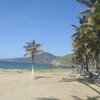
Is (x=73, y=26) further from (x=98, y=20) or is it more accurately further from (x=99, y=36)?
(x=98, y=20)

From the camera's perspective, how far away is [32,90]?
114 feet

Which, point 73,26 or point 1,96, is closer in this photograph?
point 1,96

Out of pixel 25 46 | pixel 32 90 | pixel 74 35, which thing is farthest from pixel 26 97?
pixel 74 35

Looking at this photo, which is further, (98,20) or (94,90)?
(94,90)

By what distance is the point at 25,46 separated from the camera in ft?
169

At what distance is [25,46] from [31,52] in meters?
1.45

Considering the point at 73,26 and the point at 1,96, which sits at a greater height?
the point at 73,26

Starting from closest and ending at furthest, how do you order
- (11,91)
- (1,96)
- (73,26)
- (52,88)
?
(1,96), (11,91), (52,88), (73,26)

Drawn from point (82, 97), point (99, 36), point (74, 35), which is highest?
point (74, 35)

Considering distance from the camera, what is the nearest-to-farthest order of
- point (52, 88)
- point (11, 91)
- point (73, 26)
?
1. point (11, 91)
2. point (52, 88)
3. point (73, 26)

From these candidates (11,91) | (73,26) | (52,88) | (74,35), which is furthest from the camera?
(74,35)

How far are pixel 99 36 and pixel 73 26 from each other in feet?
54.2

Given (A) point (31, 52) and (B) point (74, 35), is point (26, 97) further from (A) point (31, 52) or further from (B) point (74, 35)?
(B) point (74, 35)

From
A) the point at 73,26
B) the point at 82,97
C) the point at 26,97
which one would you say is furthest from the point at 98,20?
the point at 73,26
